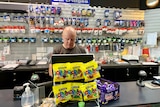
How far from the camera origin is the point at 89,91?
141cm

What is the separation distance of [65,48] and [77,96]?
4.86 ft

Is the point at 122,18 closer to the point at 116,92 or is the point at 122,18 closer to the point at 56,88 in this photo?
the point at 116,92

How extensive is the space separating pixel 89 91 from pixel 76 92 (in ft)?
0.36

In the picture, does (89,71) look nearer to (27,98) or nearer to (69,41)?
(27,98)

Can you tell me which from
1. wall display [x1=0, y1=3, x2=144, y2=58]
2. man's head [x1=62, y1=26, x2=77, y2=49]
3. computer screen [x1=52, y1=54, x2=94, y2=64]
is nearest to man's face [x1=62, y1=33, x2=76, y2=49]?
man's head [x1=62, y1=26, x2=77, y2=49]

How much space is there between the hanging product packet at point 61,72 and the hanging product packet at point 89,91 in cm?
17

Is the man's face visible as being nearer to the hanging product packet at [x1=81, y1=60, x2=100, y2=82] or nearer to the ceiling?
the ceiling

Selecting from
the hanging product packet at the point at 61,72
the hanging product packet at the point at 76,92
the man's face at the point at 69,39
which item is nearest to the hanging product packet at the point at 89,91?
the hanging product packet at the point at 76,92

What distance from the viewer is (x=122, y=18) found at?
4.16 meters

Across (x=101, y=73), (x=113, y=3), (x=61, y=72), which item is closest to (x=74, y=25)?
(x=113, y=3)

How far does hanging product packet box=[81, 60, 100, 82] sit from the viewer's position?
55.6 inches

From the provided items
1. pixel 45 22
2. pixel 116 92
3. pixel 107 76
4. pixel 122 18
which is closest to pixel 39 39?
pixel 45 22

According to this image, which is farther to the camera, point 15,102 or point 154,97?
point 154,97

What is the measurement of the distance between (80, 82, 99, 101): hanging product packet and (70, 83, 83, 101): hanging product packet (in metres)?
0.03
